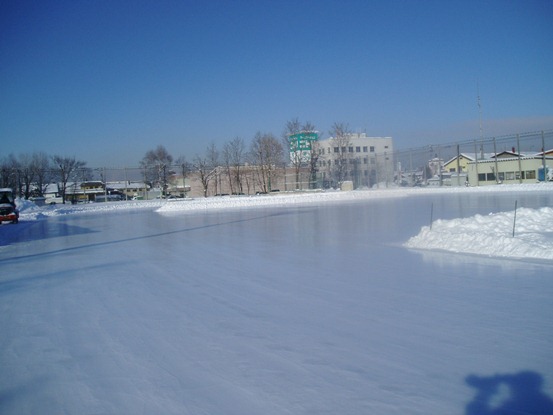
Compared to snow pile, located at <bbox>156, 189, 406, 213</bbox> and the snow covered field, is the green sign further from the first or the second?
the snow covered field


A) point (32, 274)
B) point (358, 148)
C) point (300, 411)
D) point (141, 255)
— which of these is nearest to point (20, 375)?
point (300, 411)

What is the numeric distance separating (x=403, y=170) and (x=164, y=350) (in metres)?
59.8

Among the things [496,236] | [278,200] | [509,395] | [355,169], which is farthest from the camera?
[355,169]

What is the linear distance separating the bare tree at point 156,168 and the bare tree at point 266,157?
1456 cm

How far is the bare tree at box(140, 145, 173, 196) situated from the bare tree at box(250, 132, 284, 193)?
1456cm

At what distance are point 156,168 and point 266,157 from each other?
61.5 ft

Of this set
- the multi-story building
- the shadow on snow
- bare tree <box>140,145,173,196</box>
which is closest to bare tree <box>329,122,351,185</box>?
the multi-story building

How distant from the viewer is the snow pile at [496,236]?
9672 mm

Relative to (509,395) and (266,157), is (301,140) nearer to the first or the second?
(266,157)

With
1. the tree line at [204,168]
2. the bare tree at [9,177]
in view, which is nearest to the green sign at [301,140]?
the tree line at [204,168]

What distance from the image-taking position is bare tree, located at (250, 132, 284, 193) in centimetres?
6806

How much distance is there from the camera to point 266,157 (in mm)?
68812

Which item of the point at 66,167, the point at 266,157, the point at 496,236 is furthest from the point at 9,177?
the point at 496,236

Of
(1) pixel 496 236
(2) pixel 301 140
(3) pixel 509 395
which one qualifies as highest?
(2) pixel 301 140
